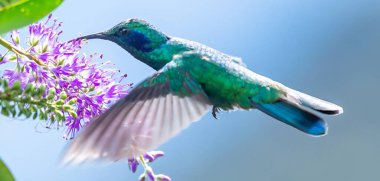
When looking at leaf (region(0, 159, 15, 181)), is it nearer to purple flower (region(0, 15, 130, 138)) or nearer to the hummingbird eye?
purple flower (region(0, 15, 130, 138))

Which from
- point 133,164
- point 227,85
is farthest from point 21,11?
point 227,85

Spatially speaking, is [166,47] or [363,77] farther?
[363,77]

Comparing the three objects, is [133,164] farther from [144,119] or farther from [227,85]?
[227,85]

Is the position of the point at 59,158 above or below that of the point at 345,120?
below

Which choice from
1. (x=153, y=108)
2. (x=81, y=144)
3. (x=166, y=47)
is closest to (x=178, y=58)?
(x=166, y=47)

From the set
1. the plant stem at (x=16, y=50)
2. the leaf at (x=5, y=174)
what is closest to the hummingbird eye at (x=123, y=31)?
the plant stem at (x=16, y=50)

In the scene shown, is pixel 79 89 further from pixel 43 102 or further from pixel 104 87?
pixel 43 102
